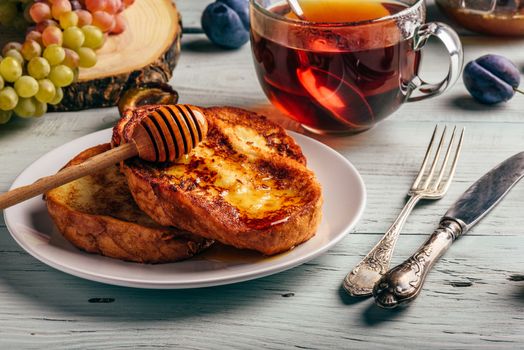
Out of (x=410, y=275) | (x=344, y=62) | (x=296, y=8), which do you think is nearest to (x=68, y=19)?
(x=296, y=8)

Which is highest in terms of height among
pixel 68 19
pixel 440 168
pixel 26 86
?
pixel 68 19

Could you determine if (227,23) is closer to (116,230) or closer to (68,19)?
(68,19)

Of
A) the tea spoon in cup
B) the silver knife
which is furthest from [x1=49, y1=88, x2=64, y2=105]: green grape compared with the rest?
the silver knife

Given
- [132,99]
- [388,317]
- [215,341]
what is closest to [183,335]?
[215,341]

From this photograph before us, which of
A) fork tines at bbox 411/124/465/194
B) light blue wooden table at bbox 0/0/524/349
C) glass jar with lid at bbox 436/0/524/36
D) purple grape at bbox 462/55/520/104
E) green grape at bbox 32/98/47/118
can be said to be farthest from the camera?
glass jar with lid at bbox 436/0/524/36

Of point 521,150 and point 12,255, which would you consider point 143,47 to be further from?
point 521,150

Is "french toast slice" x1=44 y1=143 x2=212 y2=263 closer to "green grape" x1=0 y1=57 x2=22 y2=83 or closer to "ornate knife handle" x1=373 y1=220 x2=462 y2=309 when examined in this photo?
"ornate knife handle" x1=373 y1=220 x2=462 y2=309
